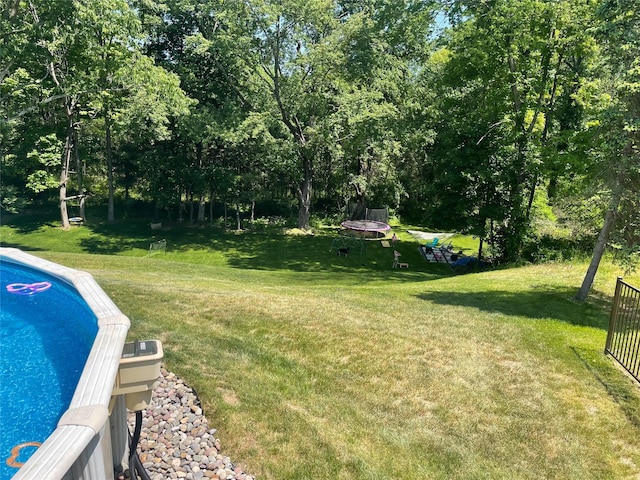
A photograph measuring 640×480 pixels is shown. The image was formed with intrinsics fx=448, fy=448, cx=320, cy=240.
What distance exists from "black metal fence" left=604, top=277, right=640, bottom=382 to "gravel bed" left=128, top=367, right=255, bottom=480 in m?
6.35

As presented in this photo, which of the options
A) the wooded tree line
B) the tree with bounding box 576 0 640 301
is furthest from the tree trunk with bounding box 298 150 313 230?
the tree with bounding box 576 0 640 301

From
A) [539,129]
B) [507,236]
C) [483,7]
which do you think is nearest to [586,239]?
[507,236]

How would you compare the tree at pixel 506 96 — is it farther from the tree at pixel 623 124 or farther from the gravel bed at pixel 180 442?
the gravel bed at pixel 180 442

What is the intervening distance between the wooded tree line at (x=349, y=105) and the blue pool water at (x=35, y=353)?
9.12m

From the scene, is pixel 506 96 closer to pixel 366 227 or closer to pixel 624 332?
pixel 366 227

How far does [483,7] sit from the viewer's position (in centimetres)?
1800

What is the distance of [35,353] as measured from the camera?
6.57 metres

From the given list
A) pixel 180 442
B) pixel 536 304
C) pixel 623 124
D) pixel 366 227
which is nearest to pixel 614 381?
pixel 536 304

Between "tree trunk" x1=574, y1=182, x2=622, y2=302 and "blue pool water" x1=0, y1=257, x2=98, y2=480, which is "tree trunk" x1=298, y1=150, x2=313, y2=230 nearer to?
"tree trunk" x1=574, y1=182, x2=622, y2=302

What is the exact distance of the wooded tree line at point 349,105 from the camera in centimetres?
1364

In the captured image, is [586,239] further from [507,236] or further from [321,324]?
[321,324]

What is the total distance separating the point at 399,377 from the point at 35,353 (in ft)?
17.8

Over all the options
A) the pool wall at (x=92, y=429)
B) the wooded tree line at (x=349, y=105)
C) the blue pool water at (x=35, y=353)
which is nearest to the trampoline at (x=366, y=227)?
the wooded tree line at (x=349, y=105)

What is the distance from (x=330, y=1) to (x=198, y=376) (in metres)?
22.9
